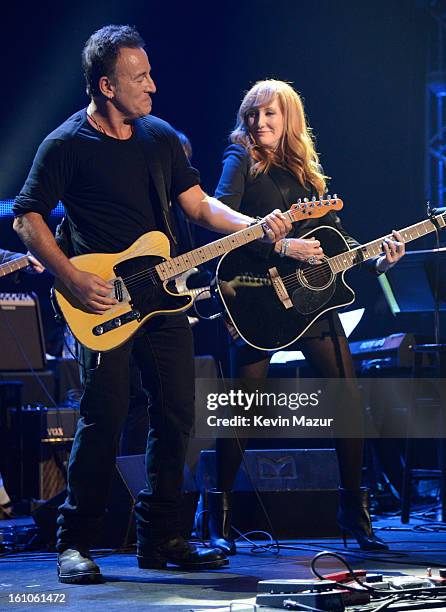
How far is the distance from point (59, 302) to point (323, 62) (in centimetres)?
546

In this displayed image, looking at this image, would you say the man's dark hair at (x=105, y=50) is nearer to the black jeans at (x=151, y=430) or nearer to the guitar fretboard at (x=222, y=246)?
the guitar fretboard at (x=222, y=246)

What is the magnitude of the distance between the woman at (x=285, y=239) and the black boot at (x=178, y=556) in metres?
0.40

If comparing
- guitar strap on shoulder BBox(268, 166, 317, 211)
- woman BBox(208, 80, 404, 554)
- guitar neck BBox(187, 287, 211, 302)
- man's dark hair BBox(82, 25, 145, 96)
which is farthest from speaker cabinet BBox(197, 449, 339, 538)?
man's dark hair BBox(82, 25, 145, 96)

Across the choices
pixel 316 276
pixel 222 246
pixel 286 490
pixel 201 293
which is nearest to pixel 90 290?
pixel 222 246

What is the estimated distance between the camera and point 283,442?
7.00m

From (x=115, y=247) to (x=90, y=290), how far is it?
0.25m

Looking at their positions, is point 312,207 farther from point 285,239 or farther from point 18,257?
point 18,257

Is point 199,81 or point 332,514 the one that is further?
point 199,81

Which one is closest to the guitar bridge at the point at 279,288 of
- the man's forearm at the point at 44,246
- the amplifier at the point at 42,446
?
the man's forearm at the point at 44,246

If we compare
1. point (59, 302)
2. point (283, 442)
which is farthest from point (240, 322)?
point (283, 442)

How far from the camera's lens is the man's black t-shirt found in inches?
155

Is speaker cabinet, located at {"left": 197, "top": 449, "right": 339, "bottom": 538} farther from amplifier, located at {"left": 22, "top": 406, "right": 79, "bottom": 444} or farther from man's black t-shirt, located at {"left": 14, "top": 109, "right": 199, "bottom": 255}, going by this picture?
amplifier, located at {"left": 22, "top": 406, "right": 79, "bottom": 444}

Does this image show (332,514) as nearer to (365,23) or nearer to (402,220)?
(402,220)

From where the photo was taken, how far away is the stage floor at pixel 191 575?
3338mm
